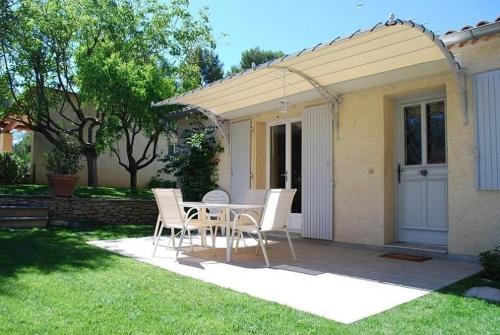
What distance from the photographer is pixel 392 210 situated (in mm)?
7621

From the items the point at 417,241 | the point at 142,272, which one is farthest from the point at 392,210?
the point at 142,272

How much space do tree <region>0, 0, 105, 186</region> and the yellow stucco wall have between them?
8.81 m

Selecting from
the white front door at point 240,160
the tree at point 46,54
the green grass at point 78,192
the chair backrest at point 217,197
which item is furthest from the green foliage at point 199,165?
the tree at point 46,54

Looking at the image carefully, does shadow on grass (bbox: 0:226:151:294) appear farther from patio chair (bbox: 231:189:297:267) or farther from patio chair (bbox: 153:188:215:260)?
patio chair (bbox: 231:189:297:267)

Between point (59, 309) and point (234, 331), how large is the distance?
159 centimetres

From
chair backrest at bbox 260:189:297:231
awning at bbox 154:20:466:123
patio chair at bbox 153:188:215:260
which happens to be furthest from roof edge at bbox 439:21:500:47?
patio chair at bbox 153:188:215:260

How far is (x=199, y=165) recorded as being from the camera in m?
11.2

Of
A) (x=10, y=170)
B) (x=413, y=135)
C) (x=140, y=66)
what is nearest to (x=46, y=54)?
(x=140, y=66)

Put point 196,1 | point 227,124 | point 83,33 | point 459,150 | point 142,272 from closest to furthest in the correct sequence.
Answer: point 142,272, point 459,150, point 227,124, point 83,33, point 196,1

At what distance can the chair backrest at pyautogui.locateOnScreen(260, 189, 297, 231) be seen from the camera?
20.2 ft

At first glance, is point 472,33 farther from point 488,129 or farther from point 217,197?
point 217,197

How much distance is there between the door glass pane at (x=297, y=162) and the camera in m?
9.66

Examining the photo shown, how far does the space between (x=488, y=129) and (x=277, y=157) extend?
16.6ft

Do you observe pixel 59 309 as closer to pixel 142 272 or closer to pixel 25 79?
pixel 142 272
